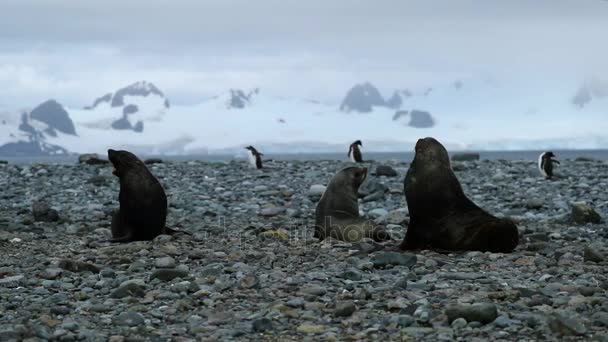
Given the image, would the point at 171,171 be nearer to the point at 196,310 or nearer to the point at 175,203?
the point at 175,203

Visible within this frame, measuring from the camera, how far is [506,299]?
5828mm

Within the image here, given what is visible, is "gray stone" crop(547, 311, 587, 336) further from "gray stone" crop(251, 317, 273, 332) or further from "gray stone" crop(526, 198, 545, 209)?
"gray stone" crop(526, 198, 545, 209)

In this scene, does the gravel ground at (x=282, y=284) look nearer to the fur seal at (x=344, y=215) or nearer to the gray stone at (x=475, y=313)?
the gray stone at (x=475, y=313)

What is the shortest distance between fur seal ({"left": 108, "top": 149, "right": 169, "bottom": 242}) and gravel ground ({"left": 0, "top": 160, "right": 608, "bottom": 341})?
0.29 meters

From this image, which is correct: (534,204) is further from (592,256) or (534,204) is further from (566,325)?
(566,325)

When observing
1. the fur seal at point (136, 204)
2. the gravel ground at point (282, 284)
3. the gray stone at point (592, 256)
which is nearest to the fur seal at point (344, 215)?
the gravel ground at point (282, 284)

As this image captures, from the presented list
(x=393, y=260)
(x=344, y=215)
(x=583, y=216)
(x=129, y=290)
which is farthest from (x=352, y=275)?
(x=583, y=216)

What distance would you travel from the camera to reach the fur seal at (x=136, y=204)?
9867mm

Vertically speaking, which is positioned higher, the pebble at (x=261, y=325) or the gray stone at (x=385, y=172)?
the gray stone at (x=385, y=172)

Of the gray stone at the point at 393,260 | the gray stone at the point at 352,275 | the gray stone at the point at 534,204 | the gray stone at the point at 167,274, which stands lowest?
the gray stone at the point at 167,274

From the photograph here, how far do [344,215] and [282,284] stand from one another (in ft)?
12.0

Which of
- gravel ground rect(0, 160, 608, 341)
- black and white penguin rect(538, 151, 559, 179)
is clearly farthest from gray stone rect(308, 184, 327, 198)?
black and white penguin rect(538, 151, 559, 179)

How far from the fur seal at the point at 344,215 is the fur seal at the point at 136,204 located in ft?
5.96

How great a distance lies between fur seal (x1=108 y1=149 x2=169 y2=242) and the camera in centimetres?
987
